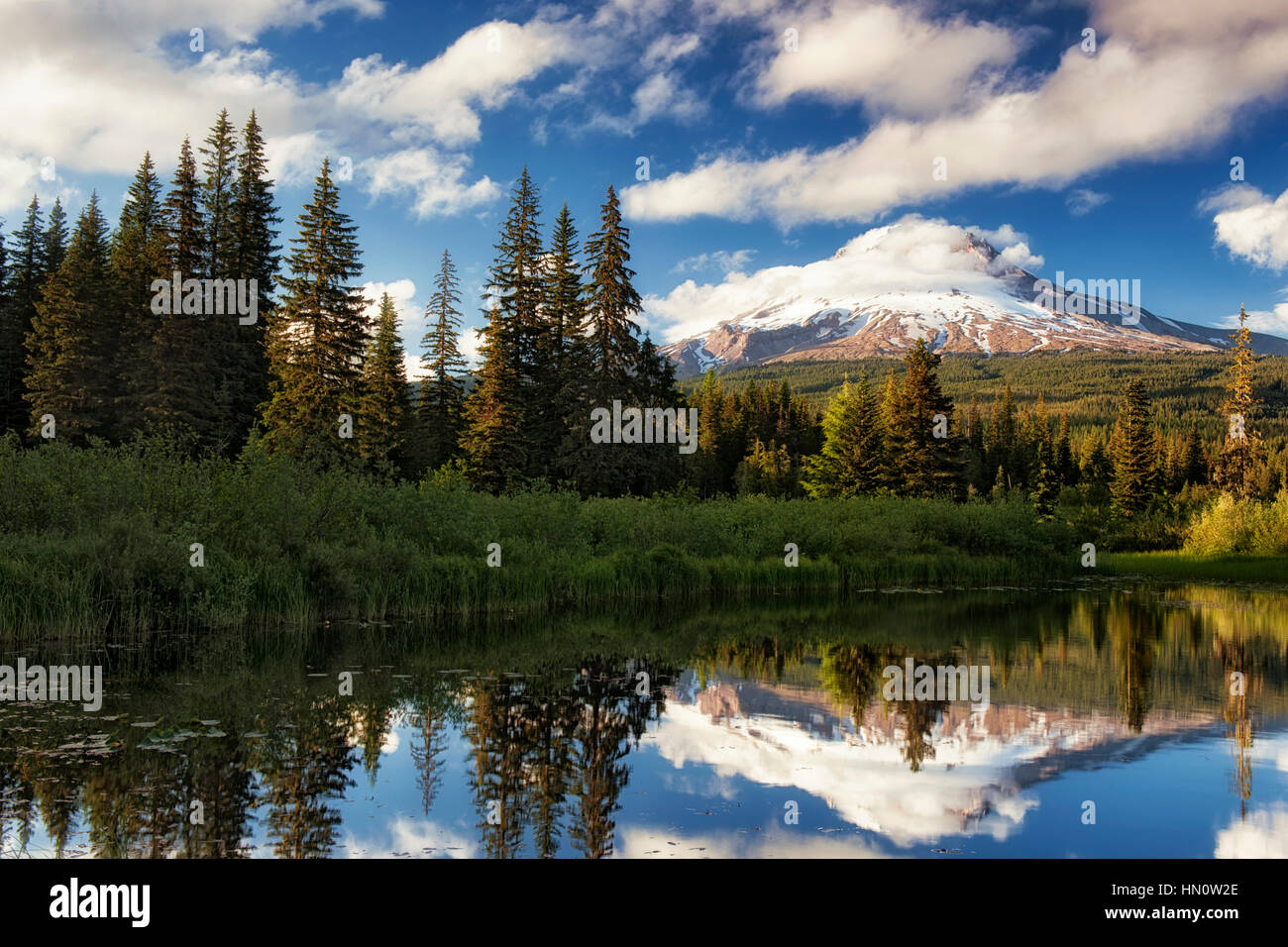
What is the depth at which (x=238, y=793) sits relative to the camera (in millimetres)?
7203

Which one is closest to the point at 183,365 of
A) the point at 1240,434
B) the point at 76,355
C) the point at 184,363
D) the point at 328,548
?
the point at 184,363

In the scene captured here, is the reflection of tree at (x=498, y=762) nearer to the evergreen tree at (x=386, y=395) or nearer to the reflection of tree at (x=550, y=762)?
the reflection of tree at (x=550, y=762)

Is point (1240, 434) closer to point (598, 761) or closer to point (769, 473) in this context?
point (769, 473)

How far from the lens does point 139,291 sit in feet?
157

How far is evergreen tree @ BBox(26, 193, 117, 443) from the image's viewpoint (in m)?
44.9

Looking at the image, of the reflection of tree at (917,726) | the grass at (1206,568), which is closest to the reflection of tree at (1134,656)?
the reflection of tree at (917,726)

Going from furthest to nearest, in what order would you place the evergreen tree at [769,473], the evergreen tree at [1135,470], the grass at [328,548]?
the evergreen tree at [769,473] < the evergreen tree at [1135,470] < the grass at [328,548]

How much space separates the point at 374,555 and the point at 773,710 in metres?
10.6

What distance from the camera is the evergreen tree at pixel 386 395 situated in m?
49.8

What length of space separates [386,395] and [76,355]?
16.3 metres

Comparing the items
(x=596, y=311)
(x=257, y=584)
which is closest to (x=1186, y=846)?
(x=257, y=584)

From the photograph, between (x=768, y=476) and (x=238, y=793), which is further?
(x=768, y=476)

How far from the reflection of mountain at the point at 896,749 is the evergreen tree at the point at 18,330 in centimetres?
5505
